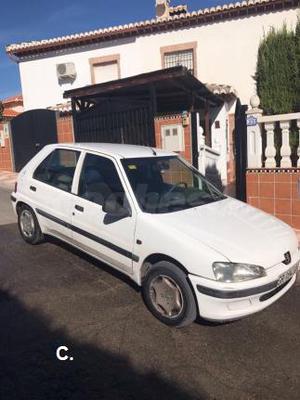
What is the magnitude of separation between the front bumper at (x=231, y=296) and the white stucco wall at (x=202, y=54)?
12555mm

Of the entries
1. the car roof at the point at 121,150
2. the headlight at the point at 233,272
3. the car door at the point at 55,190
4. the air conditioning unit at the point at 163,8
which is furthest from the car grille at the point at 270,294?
the air conditioning unit at the point at 163,8

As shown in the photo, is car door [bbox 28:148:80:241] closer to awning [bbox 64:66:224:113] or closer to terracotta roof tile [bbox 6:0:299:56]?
awning [bbox 64:66:224:113]

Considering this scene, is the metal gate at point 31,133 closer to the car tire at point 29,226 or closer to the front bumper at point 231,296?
the car tire at point 29,226

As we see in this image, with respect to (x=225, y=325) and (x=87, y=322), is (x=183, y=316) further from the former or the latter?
(x=87, y=322)

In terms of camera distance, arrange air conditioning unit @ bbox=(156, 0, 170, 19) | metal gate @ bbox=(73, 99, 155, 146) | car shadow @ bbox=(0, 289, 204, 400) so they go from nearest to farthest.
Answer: car shadow @ bbox=(0, 289, 204, 400) → metal gate @ bbox=(73, 99, 155, 146) → air conditioning unit @ bbox=(156, 0, 170, 19)

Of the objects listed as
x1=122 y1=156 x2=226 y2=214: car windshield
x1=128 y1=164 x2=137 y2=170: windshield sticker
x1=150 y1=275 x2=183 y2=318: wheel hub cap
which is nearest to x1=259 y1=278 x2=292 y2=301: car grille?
x1=150 y1=275 x2=183 y2=318: wheel hub cap

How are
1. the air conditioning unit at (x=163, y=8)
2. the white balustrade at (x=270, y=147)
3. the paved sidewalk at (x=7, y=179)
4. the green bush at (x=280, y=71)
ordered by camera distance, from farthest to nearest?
1. the air conditioning unit at (x=163, y=8)
2. the paved sidewalk at (x=7, y=179)
3. the green bush at (x=280, y=71)
4. the white balustrade at (x=270, y=147)

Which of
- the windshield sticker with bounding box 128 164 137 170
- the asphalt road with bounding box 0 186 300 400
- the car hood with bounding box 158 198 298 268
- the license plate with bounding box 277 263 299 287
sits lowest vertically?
the asphalt road with bounding box 0 186 300 400

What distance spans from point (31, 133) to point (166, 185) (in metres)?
11.1

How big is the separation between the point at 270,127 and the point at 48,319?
483 cm

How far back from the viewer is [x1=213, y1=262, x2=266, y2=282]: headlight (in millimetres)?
3244

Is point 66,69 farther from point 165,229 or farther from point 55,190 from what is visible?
point 165,229

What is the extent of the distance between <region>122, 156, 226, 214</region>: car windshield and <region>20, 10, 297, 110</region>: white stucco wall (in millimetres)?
10884

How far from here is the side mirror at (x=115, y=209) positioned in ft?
13.0
